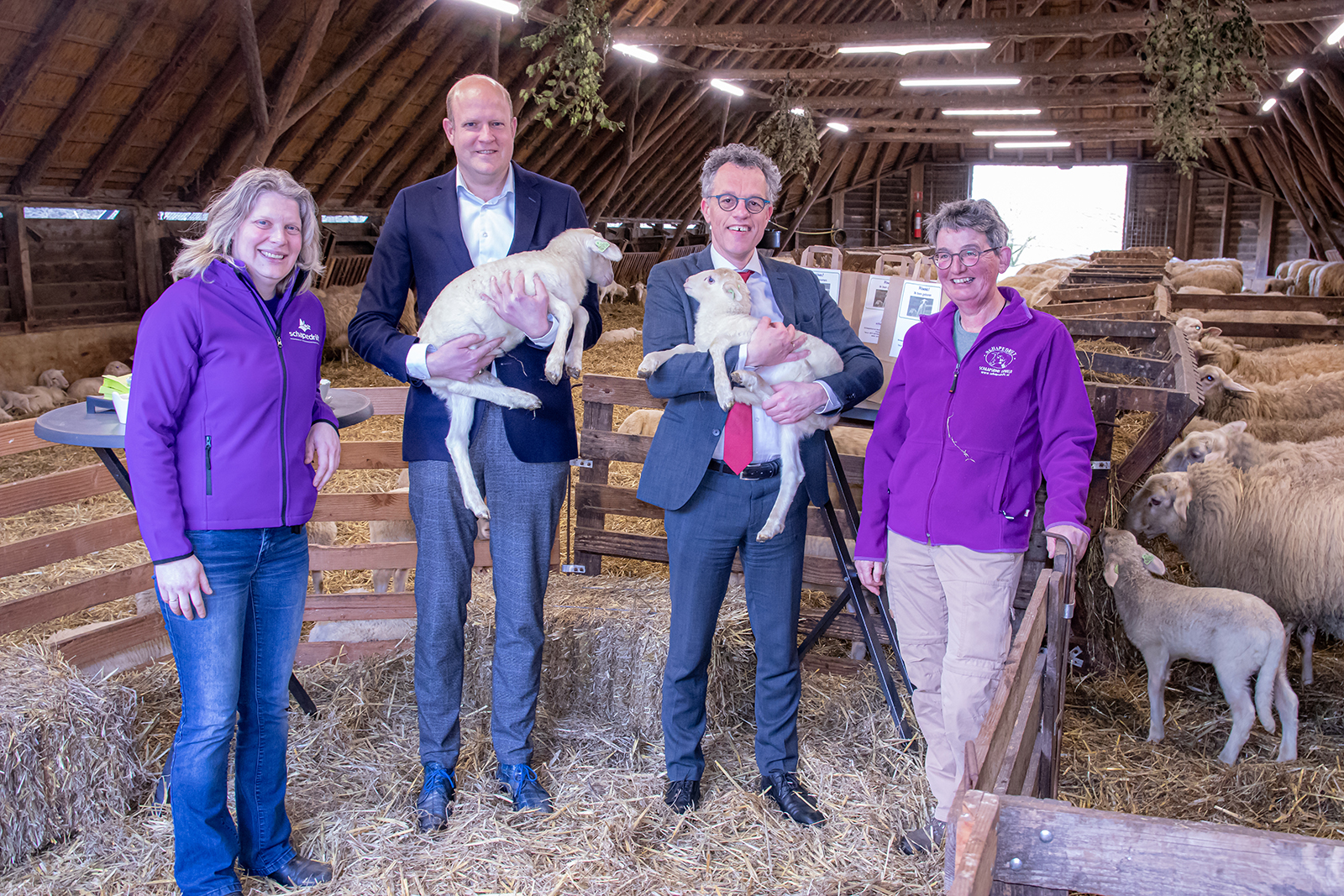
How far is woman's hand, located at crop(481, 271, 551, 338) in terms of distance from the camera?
2338 mm

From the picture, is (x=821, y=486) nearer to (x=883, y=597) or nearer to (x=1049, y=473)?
(x=1049, y=473)

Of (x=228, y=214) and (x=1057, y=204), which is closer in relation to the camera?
(x=228, y=214)

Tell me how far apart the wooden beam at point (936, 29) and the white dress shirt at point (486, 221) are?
777 cm

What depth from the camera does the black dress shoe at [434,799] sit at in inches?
107

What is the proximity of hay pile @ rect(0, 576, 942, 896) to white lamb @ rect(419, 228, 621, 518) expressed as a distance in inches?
37.3

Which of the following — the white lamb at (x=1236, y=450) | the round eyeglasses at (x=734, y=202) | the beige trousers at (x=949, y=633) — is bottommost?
the beige trousers at (x=949, y=633)

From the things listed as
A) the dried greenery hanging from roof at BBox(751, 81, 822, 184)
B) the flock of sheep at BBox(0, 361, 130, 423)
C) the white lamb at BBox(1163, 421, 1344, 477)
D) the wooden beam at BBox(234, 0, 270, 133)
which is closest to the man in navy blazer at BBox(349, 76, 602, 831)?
the white lamb at BBox(1163, 421, 1344, 477)

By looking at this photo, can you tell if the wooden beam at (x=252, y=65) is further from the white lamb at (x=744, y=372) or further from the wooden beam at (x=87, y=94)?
the white lamb at (x=744, y=372)

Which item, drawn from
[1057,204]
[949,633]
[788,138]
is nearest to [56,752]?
[949,633]

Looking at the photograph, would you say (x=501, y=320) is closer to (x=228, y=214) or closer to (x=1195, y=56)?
(x=228, y=214)

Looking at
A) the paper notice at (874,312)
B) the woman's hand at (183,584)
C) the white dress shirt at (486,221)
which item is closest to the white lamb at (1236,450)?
the paper notice at (874,312)

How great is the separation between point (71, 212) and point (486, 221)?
8.40m

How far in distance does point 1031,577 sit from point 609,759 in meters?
1.63

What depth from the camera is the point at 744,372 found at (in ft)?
7.91
